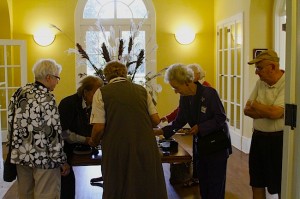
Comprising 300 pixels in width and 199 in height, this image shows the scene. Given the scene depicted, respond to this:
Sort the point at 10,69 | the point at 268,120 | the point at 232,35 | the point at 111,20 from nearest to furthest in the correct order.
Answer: the point at 268,120, the point at 232,35, the point at 10,69, the point at 111,20

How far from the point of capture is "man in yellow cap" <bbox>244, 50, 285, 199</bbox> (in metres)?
2.79

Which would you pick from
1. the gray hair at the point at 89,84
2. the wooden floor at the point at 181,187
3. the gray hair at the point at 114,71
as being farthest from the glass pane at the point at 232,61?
the gray hair at the point at 114,71

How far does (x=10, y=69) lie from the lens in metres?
6.66

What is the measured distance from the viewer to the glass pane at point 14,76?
260 inches

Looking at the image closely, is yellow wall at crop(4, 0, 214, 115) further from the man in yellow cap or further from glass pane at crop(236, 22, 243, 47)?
the man in yellow cap

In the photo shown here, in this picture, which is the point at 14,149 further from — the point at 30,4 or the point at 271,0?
the point at 30,4

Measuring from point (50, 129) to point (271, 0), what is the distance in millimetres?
4224

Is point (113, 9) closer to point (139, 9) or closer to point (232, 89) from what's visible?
point (139, 9)

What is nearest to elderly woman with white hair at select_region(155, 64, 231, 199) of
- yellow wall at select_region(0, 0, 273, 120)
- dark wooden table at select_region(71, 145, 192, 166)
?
dark wooden table at select_region(71, 145, 192, 166)

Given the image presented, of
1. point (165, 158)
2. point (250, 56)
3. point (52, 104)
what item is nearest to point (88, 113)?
point (52, 104)

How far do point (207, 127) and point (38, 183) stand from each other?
1.22 m

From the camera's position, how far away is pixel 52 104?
8.25 ft

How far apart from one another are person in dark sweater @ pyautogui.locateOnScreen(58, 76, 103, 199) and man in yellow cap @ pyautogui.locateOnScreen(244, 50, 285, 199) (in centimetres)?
118

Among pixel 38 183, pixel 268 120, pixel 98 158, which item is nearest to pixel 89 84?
pixel 98 158
